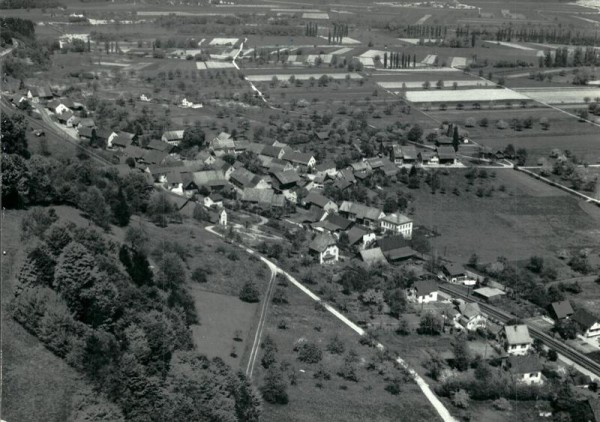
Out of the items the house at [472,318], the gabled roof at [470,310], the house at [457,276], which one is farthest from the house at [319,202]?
the house at [472,318]

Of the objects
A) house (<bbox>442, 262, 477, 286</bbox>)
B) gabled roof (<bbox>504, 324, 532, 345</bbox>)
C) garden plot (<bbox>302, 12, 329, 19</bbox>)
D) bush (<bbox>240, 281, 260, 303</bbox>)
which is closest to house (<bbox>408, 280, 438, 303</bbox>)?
house (<bbox>442, 262, 477, 286</bbox>)

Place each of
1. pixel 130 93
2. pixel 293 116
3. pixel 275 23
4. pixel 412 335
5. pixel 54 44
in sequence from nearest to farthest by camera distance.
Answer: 1. pixel 412 335
2. pixel 293 116
3. pixel 130 93
4. pixel 54 44
5. pixel 275 23

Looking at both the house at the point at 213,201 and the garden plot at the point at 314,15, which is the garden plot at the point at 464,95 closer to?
the house at the point at 213,201

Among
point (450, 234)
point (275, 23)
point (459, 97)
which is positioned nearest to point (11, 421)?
point (450, 234)

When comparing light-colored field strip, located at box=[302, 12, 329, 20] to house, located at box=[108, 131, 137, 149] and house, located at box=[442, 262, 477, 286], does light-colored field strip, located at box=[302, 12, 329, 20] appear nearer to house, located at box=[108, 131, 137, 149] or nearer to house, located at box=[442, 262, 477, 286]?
house, located at box=[108, 131, 137, 149]

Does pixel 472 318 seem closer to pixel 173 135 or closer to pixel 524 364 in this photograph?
pixel 524 364

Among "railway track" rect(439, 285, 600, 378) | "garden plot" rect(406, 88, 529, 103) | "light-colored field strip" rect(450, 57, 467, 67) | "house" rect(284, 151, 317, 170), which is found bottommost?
"railway track" rect(439, 285, 600, 378)

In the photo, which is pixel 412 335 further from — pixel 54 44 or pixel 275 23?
pixel 275 23
